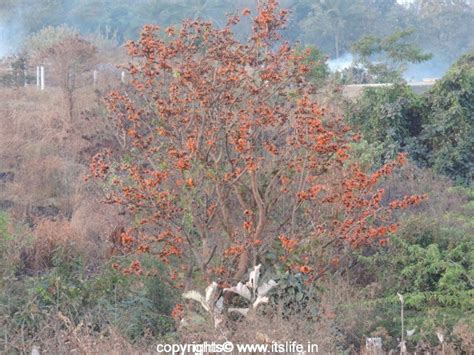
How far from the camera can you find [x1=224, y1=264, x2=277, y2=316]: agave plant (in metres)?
4.88

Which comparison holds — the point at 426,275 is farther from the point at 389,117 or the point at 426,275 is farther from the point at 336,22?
the point at 336,22

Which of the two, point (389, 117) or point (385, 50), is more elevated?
point (389, 117)

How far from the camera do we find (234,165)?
6.18 m

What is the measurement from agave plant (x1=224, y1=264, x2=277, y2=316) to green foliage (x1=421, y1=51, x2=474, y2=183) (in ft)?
Result: 24.3

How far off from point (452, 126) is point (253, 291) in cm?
798

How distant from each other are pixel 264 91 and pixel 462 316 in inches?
91.3

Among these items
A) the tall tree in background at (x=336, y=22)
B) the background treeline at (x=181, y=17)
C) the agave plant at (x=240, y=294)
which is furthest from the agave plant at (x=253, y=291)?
the tall tree in background at (x=336, y=22)

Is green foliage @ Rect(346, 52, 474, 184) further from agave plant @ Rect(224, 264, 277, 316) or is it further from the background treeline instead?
the background treeline

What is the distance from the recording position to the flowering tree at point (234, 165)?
584 centimetres

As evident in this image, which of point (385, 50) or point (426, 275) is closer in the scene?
point (426, 275)

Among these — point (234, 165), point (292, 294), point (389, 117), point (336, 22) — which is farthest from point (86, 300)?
point (336, 22)

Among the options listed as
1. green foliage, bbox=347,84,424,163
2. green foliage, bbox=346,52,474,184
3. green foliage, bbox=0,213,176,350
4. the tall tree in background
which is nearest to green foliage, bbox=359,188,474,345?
green foliage, bbox=0,213,176,350

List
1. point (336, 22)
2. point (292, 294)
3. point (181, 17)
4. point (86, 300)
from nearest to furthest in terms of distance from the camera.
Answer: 1. point (292, 294)
2. point (86, 300)
3. point (181, 17)
4. point (336, 22)

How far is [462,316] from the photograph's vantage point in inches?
241
